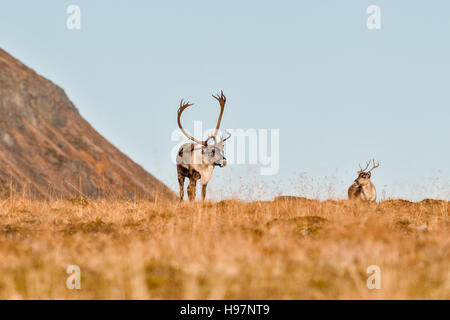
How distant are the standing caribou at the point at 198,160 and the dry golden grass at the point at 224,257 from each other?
503 centimetres

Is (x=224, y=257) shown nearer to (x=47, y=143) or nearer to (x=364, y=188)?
(x=364, y=188)

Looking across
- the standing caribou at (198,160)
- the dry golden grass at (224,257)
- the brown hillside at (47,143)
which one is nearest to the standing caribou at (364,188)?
the standing caribou at (198,160)

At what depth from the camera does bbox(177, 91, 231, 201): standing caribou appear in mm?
17234

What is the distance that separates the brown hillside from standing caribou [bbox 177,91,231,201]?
8222 centimetres

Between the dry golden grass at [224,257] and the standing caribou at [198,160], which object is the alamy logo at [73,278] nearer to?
the dry golden grass at [224,257]

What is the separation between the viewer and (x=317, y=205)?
14.4 metres

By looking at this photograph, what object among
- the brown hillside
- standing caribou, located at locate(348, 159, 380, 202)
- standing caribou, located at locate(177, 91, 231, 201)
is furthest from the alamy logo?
the brown hillside

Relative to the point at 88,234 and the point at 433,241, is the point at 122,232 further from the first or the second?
the point at 433,241

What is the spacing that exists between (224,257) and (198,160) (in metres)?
9.99

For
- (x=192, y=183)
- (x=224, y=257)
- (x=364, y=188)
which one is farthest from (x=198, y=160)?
(x=224, y=257)

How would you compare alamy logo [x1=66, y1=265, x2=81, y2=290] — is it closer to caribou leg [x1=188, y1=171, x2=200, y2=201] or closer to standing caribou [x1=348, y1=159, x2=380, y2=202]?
caribou leg [x1=188, y1=171, x2=200, y2=201]

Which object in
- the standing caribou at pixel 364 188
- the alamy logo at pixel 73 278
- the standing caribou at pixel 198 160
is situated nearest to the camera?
the alamy logo at pixel 73 278

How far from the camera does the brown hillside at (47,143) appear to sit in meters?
111
